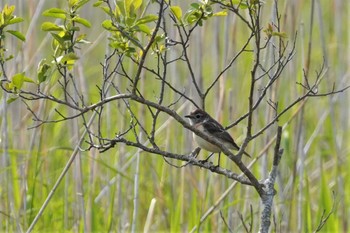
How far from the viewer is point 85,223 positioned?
3.82 meters

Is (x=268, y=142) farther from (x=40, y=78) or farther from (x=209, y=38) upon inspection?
(x=209, y=38)

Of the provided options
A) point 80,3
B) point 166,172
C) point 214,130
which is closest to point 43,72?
point 80,3

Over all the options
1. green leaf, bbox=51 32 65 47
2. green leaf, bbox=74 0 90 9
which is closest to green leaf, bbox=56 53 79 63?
green leaf, bbox=51 32 65 47

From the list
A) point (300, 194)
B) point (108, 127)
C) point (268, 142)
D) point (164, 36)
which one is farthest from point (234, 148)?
point (164, 36)

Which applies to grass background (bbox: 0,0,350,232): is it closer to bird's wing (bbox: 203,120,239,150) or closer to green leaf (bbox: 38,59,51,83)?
bird's wing (bbox: 203,120,239,150)

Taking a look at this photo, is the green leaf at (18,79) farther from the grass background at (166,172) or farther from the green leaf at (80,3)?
the grass background at (166,172)

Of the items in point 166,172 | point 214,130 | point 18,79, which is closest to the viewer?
point 18,79

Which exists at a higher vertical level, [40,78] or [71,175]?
[40,78]

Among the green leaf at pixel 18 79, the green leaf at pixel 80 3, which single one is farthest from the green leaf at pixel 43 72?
the green leaf at pixel 80 3

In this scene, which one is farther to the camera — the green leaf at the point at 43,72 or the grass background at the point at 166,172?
the grass background at the point at 166,172

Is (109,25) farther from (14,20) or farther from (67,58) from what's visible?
(14,20)

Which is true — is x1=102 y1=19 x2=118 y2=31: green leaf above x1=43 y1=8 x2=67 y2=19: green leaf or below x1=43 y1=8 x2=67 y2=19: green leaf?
below

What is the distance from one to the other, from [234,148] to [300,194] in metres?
0.49

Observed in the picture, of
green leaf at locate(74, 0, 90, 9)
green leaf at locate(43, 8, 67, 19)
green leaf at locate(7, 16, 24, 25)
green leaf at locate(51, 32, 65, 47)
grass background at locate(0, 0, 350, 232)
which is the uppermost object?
green leaf at locate(74, 0, 90, 9)
